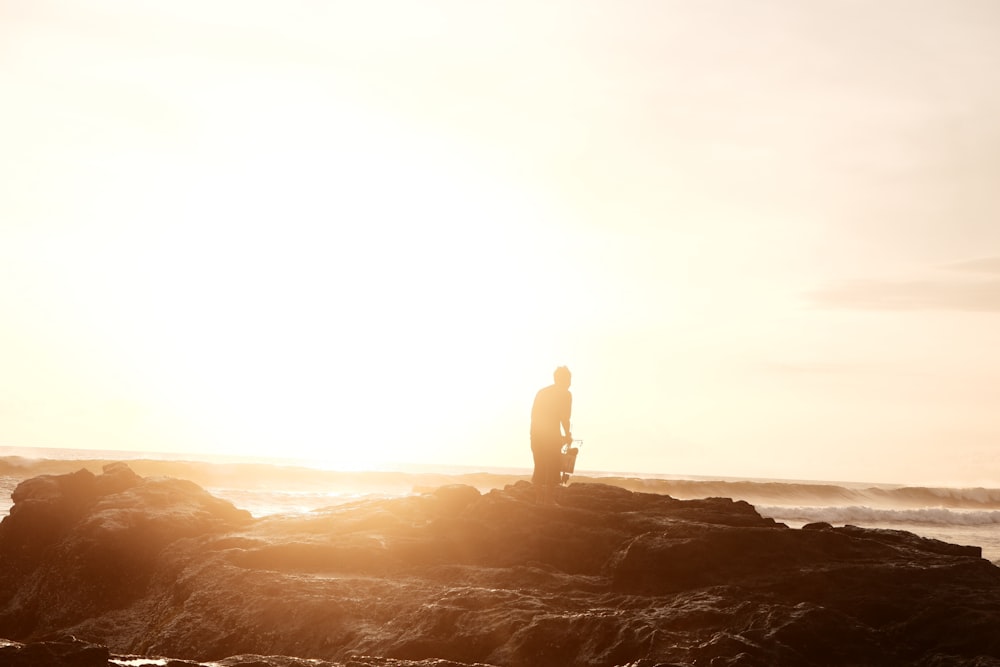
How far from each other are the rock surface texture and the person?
515 millimetres

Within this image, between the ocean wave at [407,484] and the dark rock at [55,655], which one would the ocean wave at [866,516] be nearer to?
the ocean wave at [407,484]

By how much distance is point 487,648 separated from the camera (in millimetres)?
10562

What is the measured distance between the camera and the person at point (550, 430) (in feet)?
52.7

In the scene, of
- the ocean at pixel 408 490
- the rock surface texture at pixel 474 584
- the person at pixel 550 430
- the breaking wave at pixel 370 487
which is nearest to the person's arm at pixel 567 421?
the person at pixel 550 430

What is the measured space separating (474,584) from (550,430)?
4111 mm

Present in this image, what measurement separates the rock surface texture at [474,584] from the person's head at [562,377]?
78.6 inches

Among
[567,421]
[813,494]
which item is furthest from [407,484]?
[567,421]

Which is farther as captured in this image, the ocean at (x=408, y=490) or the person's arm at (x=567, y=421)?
the ocean at (x=408, y=490)

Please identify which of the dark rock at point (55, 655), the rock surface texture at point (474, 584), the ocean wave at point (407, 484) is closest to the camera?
the dark rock at point (55, 655)

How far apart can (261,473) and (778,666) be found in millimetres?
53668

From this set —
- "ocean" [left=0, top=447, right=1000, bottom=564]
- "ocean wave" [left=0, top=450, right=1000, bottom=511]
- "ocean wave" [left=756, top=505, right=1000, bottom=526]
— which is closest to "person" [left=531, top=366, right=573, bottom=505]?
"ocean" [left=0, top=447, right=1000, bottom=564]

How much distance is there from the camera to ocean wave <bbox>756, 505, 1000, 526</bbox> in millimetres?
54594

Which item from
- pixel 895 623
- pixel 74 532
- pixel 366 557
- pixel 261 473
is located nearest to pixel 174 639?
pixel 366 557

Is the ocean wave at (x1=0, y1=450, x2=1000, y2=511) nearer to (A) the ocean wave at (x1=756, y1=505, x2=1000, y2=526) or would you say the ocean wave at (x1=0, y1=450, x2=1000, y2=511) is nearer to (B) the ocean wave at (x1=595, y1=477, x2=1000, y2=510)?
(B) the ocean wave at (x1=595, y1=477, x2=1000, y2=510)
